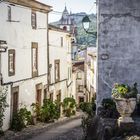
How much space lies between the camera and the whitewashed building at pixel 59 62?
103ft

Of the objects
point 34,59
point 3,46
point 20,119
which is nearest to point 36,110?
point 34,59

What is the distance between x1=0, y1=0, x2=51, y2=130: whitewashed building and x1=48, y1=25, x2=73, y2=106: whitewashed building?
1.91m

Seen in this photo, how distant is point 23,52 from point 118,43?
30.5 ft

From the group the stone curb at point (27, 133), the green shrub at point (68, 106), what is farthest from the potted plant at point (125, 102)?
the green shrub at point (68, 106)

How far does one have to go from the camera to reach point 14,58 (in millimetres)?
23016

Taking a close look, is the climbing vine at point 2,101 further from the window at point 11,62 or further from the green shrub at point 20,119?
the green shrub at point 20,119

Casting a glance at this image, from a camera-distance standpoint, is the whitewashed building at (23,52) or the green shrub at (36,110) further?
the green shrub at (36,110)

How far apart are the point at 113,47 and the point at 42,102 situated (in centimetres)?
1291

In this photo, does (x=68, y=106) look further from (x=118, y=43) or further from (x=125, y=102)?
(x=125, y=102)

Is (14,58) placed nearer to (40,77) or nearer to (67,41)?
(40,77)

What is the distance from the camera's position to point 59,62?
3406 cm

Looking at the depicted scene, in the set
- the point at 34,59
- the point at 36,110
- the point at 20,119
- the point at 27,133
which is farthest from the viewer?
the point at 34,59

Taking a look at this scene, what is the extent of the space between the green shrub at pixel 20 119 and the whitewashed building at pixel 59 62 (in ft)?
23.8

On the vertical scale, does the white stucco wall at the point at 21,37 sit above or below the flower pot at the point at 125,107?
above
